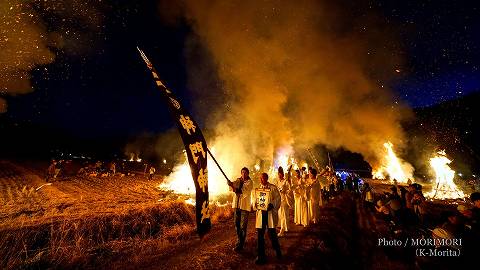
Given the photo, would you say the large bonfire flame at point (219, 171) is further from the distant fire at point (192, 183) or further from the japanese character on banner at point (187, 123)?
the japanese character on banner at point (187, 123)

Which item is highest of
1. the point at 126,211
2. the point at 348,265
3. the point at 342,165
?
the point at 342,165

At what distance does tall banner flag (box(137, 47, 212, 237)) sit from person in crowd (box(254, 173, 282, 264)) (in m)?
1.19

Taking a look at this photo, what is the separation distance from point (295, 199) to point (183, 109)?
6.28 metres

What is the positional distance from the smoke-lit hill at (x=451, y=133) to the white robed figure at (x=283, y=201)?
108 feet

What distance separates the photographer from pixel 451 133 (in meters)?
34.8

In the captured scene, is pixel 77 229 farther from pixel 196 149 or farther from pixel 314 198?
pixel 314 198

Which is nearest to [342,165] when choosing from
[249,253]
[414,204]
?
[414,204]

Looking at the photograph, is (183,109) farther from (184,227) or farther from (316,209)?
(316,209)

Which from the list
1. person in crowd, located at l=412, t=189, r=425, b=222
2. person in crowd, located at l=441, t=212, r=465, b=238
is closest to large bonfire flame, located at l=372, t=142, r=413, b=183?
person in crowd, located at l=412, t=189, r=425, b=222

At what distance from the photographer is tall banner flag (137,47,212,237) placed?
490cm

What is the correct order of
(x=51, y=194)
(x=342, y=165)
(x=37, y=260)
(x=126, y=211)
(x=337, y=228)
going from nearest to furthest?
(x=37, y=260)
(x=337, y=228)
(x=126, y=211)
(x=51, y=194)
(x=342, y=165)

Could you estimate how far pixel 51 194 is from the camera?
14.8 meters

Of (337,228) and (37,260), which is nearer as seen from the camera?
(37,260)

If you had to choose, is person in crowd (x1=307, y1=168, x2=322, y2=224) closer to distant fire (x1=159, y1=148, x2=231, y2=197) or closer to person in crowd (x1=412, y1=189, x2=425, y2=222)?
person in crowd (x1=412, y1=189, x2=425, y2=222)
